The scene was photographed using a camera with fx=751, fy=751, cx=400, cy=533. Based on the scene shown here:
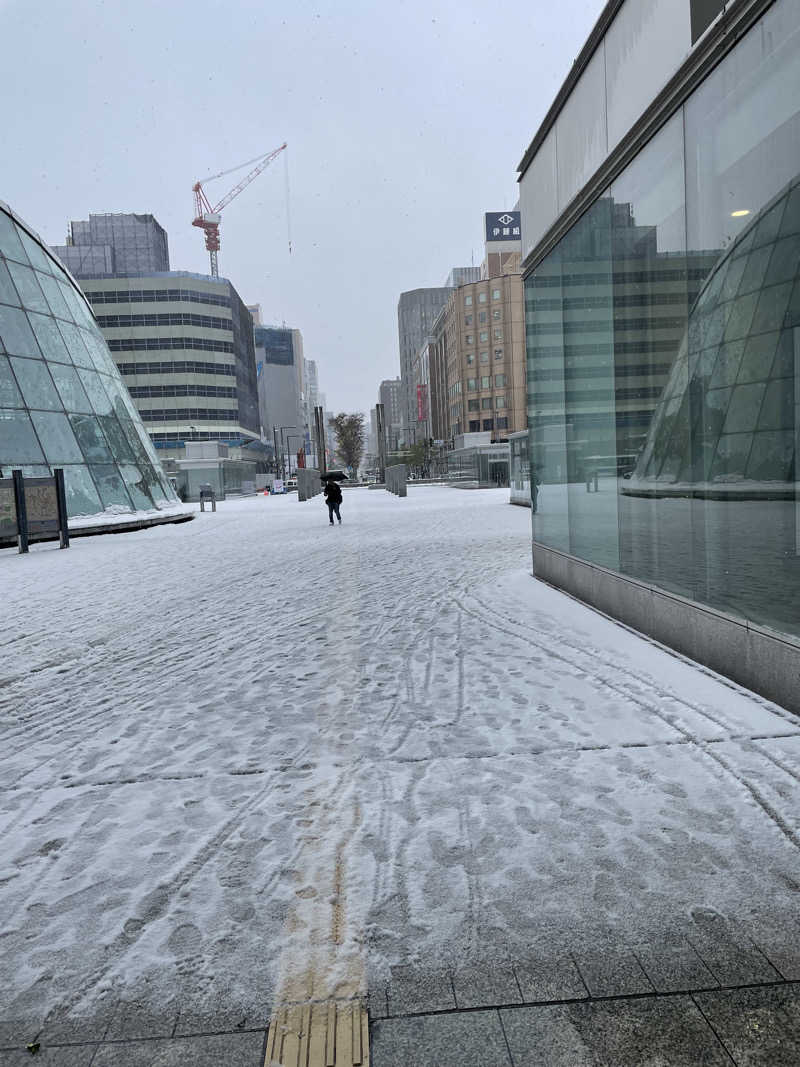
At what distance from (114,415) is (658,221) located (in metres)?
23.4

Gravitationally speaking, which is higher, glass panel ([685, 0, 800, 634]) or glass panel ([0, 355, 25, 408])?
glass panel ([0, 355, 25, 408])

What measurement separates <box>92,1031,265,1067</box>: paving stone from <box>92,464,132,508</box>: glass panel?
2213cm

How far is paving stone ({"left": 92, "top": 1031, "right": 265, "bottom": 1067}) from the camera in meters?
1.95

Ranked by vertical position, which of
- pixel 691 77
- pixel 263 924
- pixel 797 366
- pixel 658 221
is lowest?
pixel 263 924

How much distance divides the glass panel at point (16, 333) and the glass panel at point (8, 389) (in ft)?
1.86

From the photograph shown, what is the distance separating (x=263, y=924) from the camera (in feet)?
8.32

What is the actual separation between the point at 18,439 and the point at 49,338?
15.3 ft

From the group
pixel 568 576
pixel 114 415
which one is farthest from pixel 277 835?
pixel 114 415

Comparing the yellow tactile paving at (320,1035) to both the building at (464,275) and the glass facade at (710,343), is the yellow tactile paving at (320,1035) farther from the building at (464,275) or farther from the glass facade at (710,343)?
the building at (464,275)

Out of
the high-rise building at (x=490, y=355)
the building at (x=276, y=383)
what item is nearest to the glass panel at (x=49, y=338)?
the high-rise building at (x=490, y=355)

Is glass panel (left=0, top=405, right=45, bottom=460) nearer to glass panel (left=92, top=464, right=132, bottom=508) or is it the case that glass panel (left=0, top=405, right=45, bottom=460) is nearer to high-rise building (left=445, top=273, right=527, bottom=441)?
glass panel (left=92, top=464, right=132, bottom=508)

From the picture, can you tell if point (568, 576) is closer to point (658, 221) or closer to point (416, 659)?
point (416, 659)

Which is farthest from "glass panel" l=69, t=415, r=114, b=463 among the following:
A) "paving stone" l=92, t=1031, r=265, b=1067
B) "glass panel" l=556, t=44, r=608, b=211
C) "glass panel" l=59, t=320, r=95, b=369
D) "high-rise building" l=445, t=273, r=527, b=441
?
"high-rise building" l=445, t=273, r=527, b=441

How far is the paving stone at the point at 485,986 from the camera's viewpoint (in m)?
2.13
